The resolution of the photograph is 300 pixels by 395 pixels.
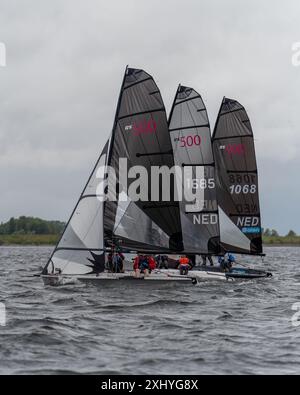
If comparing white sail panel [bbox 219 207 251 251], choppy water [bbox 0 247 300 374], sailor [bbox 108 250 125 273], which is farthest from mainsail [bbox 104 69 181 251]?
white sail panel [bbox 219 207 251 251]

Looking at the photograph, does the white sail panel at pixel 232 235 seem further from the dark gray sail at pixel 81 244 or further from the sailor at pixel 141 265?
the dark gray sail at pixel 81 244

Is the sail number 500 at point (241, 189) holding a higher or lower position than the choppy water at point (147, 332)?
higher

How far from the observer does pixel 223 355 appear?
16.8 m

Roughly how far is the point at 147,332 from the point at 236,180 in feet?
81.9

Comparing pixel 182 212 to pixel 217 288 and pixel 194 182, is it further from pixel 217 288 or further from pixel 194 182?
pixel 217 288

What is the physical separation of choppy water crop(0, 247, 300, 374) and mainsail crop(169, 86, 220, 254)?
27.7 ft

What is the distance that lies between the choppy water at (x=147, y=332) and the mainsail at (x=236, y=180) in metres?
12.7

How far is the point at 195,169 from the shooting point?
40062 millimetres

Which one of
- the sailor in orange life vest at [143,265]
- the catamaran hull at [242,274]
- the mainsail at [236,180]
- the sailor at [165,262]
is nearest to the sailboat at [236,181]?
the mainsail at [236,180]

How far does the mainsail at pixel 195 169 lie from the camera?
1572 inches

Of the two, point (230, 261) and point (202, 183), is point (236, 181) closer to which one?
point (202, 183)

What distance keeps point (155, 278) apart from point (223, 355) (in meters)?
14.8

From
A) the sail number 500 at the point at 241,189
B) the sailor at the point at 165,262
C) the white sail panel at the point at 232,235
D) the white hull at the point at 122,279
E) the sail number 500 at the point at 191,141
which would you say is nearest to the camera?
the white hull at the point at 122,279
